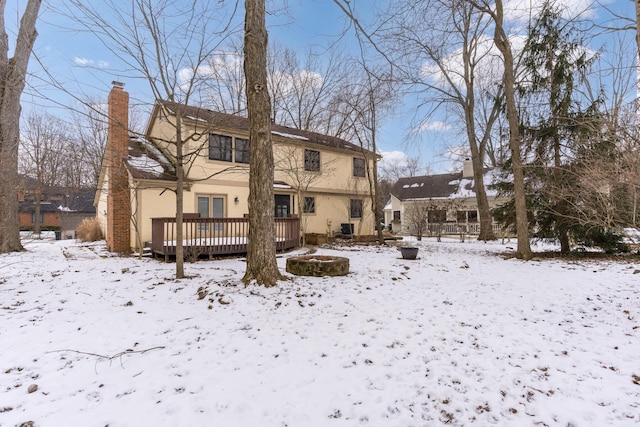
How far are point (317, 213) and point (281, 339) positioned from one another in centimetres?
1239

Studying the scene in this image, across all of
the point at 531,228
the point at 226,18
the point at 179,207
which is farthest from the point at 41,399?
the point at 531,228

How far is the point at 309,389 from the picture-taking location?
276 centimetres

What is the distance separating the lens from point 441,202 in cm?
2105

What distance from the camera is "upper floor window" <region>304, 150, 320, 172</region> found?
50.5 feet

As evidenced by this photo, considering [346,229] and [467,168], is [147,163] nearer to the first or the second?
[346,229]

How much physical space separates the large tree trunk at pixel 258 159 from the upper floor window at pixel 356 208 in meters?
12.3

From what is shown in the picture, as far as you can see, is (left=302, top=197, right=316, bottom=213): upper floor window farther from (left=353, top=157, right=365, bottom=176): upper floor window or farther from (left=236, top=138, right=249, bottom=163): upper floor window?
(left=236, top=138, right=249, bottom=163): upper floor window

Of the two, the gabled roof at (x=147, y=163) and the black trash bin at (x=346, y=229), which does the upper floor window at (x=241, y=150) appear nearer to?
the gabled roof at (x=147, y=163)

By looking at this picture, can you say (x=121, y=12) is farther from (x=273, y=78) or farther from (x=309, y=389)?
(x=273, y=78)

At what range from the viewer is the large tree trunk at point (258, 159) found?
5.39 m

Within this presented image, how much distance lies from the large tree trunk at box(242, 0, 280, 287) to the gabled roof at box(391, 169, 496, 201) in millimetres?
19533

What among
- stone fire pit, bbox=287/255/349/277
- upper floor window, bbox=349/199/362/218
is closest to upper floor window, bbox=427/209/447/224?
upper floor window, bbox=349/199/362/218

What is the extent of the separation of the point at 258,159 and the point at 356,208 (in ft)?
42.2

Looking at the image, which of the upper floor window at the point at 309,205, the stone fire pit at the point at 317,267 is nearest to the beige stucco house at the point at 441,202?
the upper floor window at the point at 309,205
